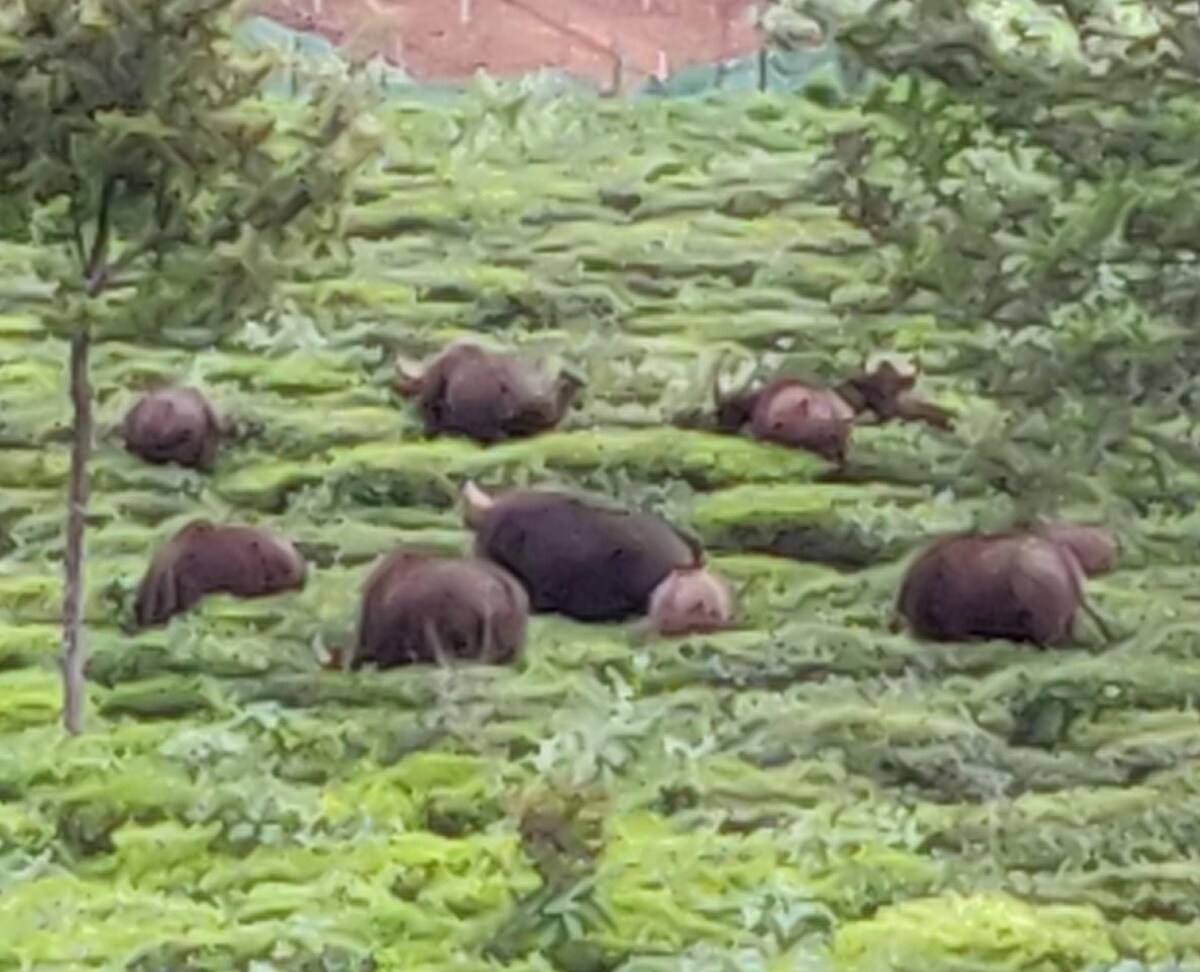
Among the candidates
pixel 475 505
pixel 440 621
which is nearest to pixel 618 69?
pixel 475 505

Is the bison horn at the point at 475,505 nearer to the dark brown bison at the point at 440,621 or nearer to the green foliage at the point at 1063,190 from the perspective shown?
the dark brown bison at the point at 440,621

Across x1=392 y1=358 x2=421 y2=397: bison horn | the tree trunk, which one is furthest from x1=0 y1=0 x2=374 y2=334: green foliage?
x1=392 y1=358 x2=421 y2=397: bison horn

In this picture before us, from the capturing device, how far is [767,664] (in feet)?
26.9

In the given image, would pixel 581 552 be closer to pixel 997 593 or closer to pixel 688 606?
pixel 688 606

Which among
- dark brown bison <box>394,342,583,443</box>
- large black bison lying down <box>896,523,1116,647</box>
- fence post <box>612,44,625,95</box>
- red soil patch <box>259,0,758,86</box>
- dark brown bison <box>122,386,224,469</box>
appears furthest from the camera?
fence post <box>612,44,625,95</box>

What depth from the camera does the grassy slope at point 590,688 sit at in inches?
261

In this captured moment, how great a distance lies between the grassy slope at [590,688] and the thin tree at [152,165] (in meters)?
0.66

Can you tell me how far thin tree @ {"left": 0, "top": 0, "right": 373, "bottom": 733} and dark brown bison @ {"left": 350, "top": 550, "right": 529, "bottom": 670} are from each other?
2.37 feet

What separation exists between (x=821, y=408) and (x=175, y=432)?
6.19ft

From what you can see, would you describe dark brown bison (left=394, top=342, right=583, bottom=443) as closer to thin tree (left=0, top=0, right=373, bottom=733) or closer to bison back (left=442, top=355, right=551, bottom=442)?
Result: bison back (left=442, top=355, right=551, bottom=442)

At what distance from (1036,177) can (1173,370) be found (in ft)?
1.87

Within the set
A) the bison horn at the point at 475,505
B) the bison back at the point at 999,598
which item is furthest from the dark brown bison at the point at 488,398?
the bison back at the point at 999,598

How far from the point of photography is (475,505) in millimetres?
9000

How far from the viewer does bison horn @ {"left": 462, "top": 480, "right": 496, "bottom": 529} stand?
896cm
